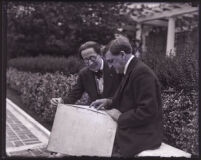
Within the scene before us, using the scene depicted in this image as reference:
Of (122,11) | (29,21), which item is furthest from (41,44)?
(122,11)

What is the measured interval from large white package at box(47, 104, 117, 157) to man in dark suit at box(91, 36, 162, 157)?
0.32 ft

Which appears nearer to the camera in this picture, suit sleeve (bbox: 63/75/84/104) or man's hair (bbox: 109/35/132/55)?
man's hair (bbox: 109/35/132/55)

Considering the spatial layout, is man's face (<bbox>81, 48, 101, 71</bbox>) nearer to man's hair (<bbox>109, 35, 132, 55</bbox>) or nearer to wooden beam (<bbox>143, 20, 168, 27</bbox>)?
man's hair (<bbox>109, 35, 132, 55</bbox>)

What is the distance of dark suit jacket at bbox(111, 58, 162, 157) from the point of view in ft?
7.80

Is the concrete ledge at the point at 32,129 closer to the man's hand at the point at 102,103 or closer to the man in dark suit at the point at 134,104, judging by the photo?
the man's hand at the point at 102,103

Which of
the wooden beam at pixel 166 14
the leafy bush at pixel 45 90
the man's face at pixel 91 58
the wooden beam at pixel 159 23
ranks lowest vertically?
the leafy bush at pixel 45 90

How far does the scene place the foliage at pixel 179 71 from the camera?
11.2ft

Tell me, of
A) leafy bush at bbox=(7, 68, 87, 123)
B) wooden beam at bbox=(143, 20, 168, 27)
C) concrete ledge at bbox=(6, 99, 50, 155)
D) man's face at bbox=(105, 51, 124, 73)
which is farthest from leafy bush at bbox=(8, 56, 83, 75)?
wooden beam at bbox=(143, 20, 168, 27)

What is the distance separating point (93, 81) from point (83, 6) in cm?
411

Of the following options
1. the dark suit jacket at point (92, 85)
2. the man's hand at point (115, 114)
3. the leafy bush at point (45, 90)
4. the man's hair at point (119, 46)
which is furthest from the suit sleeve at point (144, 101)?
the leafy bush at point (45, 90)

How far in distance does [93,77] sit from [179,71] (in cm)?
108

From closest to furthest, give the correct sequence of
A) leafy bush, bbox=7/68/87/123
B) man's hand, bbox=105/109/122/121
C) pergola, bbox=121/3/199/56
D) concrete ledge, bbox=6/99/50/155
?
man's hand, bbox=105/109/122/121
leafy bush, bbox=7/68/87/123
concrete ledge, bbox=6/99/50/155
pergola, bbox=121/3/199/56

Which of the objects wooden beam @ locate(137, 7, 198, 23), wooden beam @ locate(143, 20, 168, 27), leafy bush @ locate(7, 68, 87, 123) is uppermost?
wooden beam @ locate(137, 7, 198, 23)

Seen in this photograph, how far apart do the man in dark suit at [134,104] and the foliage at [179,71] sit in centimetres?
99
